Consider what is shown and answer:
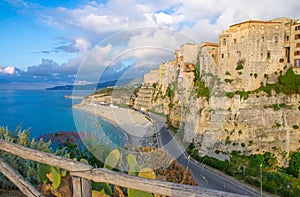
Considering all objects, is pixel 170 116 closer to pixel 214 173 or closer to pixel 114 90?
pixel 114 90

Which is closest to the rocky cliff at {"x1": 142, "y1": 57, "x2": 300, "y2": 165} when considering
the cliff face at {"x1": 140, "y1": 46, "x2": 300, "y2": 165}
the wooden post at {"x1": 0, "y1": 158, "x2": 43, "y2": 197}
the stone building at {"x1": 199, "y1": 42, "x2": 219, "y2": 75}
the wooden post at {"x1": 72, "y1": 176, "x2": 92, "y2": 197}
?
the cliff face at {"x1": 140, "y1": 46, "x2": 300, "y2": 165}

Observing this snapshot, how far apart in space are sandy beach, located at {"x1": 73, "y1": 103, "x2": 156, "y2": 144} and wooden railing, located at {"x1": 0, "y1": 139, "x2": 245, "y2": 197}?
215 cm

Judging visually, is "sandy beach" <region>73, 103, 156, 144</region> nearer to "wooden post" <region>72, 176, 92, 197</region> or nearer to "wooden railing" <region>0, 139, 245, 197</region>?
"wooden railing" <region>0, 139, 245, 197</region>

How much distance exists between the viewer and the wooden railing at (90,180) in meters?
1.93

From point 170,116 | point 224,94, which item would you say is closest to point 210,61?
point 224,94

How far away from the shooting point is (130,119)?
17.2 ft

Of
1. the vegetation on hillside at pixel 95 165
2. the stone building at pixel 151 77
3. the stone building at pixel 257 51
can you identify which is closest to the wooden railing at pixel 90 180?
the vegetation on hillside at pixel 95 165

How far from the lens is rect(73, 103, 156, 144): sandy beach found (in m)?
5.14

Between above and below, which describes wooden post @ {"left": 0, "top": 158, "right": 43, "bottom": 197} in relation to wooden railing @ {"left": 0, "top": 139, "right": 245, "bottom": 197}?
below

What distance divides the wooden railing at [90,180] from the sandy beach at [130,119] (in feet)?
7.05

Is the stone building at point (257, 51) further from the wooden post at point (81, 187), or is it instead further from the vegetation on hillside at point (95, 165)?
the wooden post at point (81, 187)

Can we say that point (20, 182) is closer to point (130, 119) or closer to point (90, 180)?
point (90, 180)

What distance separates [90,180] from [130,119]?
288cm

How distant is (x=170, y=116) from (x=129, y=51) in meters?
2.71
